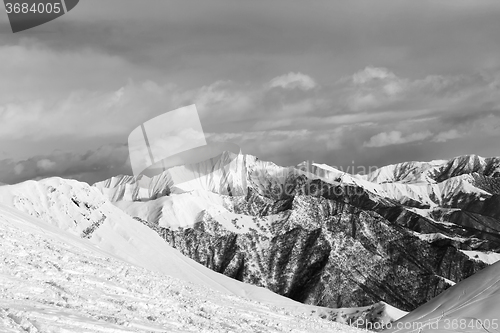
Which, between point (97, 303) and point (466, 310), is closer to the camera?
point (97, 303)

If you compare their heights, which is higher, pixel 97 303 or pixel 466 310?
pixel 97 303

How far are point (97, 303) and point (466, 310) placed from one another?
805 inches

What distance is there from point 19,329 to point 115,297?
11642 mm

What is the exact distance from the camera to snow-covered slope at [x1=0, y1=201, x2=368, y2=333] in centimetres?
2270

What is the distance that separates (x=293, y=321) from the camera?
3903 cm

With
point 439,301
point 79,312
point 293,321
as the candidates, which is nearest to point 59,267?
point 79,312

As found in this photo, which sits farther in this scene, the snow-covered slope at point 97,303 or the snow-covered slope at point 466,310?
the snow-covered slope at point 466,310

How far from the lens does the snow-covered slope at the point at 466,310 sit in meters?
29.5

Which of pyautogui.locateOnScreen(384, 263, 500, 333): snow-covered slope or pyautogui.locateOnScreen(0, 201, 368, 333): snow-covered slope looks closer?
pyautogui.locateOnScreen(0, 201, 368, 333): snow-covered slope

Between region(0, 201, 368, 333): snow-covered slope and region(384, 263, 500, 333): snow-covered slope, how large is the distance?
24.3 ft

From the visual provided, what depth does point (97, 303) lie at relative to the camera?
2842 centimetres

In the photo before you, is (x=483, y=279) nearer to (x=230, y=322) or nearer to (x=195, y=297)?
(x=230, y=322)

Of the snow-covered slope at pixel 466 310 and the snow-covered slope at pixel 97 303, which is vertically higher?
Result: the snow-covered slope at pixel 97 303

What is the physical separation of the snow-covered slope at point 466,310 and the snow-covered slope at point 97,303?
292 inches
